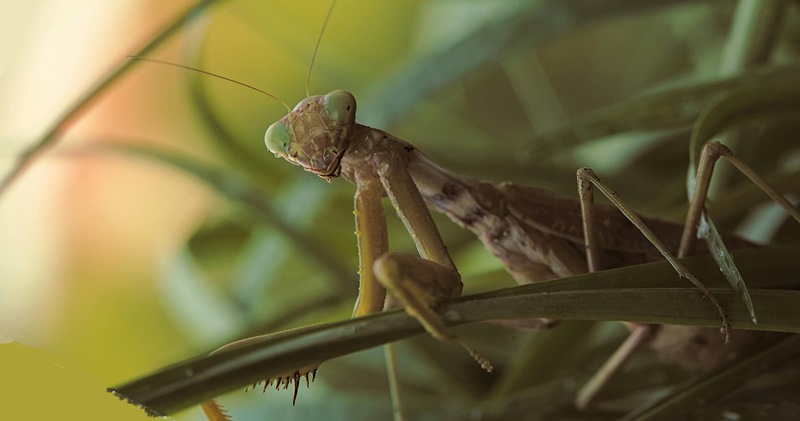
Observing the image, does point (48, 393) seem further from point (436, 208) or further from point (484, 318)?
point (436, 208)

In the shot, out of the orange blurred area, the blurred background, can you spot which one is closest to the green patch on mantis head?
the blurred background

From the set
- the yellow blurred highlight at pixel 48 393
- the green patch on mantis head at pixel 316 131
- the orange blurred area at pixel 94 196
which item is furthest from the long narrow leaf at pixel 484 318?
the orange blurred area at pixel 94 196

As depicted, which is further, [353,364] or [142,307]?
[142,307]

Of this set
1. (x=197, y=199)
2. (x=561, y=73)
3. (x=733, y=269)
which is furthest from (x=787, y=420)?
(x=197, y=199)

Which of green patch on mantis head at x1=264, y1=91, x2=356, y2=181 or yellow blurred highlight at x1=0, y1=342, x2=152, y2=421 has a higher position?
green patch on mantis head at x1=264, y1=91, x2=356, y2=181

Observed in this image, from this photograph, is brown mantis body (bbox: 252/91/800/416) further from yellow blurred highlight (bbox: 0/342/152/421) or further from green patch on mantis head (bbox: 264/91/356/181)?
yellow blurred highlight (bbox: 0/342/152/421)

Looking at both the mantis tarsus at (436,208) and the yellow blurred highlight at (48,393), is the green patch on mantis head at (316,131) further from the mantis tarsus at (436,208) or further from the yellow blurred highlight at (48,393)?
the yellow blurred highlight at (48,393)

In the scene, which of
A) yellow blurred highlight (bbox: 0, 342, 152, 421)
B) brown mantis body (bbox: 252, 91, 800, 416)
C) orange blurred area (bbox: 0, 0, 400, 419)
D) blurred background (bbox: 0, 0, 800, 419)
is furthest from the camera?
orange blurred area (bbox: 0, 0, 400, 419)

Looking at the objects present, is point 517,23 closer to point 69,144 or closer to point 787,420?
point 787,420
